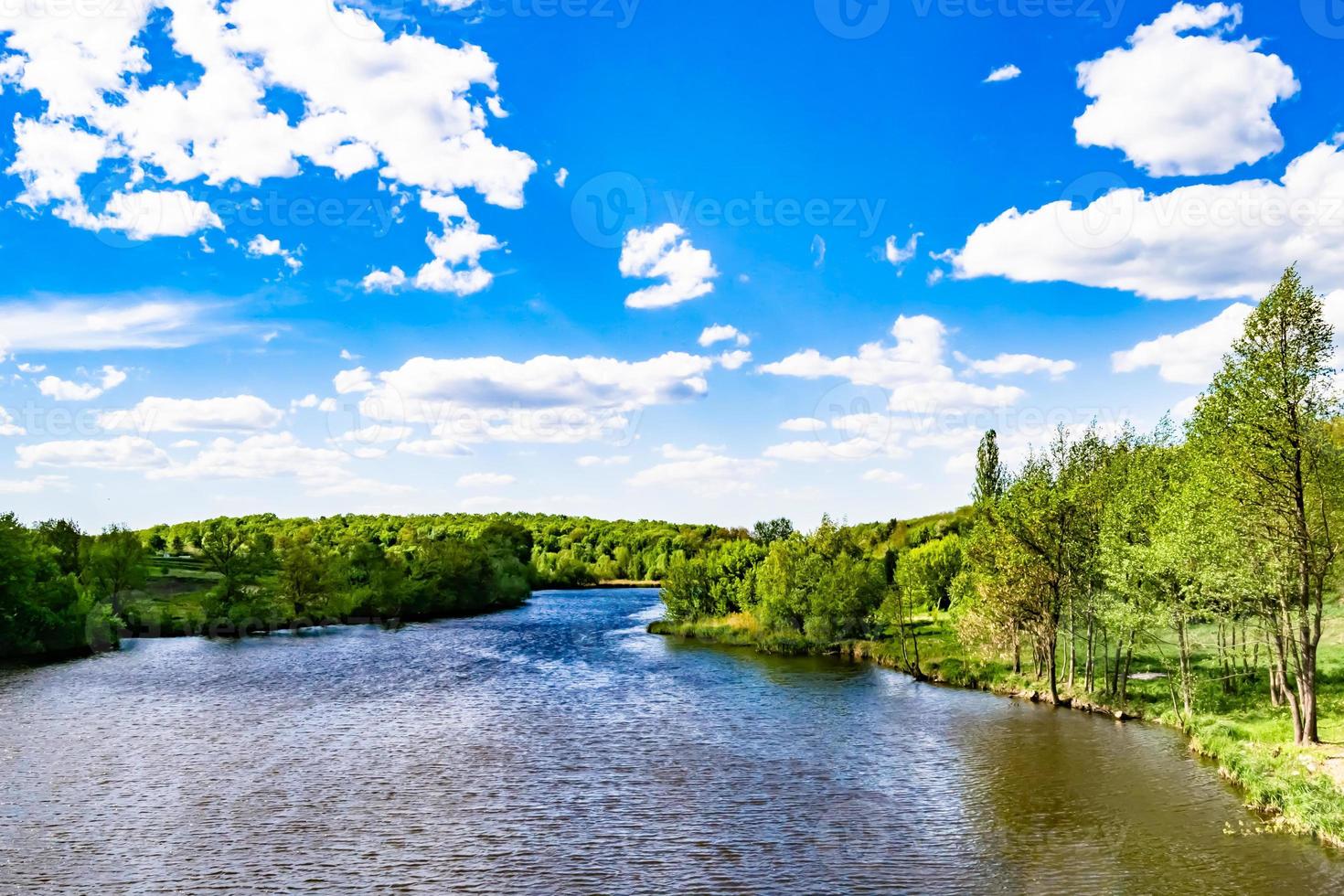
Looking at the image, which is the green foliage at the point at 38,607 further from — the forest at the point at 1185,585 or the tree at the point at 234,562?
the forest at the point at 1185,585

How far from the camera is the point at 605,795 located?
124 ft

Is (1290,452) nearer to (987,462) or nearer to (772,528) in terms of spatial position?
(987,462)

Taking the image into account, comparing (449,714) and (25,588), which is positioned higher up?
(25,588)

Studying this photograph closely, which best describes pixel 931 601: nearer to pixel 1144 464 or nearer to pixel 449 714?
pixel 1144 464

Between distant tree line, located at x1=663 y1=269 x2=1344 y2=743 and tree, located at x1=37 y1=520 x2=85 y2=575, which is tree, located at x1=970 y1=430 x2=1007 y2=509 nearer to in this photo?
distant tree line, located at x1=663 y1=269 x2=1344 y2=743

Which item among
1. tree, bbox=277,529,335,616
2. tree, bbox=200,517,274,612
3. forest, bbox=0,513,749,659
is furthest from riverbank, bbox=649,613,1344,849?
tree, bbox=200,517,274,612

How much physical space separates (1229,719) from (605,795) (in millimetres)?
33237

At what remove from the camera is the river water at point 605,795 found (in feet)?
94.1

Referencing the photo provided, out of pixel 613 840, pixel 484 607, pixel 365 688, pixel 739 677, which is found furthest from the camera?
pixel 484 607

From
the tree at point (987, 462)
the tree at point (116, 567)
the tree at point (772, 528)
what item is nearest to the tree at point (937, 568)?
the tree at point (987, 462)

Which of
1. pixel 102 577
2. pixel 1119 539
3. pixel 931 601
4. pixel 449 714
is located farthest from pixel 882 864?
pixel 102 577

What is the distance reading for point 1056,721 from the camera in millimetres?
50188

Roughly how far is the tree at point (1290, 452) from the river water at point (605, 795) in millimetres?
8381

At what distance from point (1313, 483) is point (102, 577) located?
12514 centimetres
